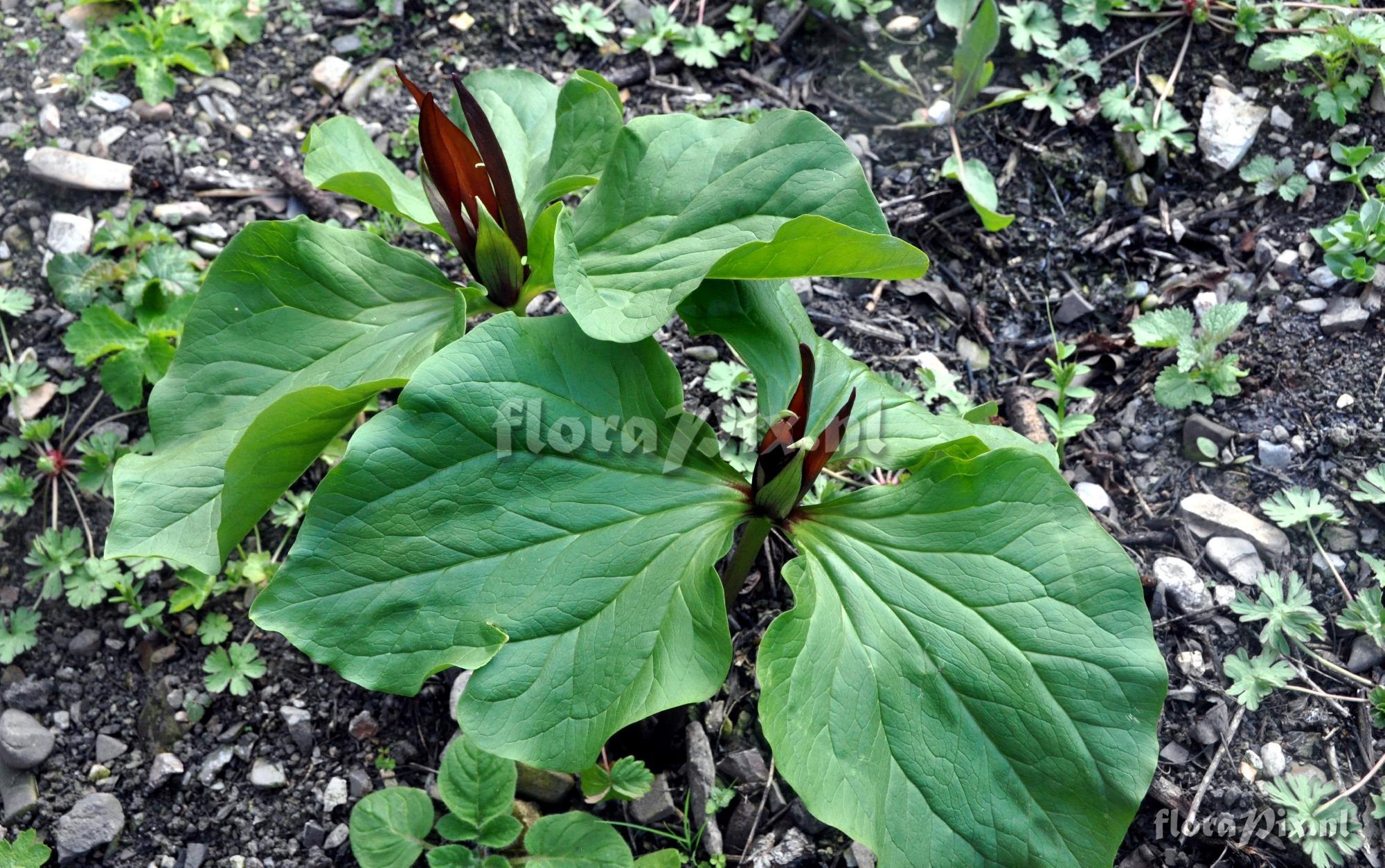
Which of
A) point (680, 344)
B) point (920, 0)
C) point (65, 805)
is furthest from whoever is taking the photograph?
point (920, 0)

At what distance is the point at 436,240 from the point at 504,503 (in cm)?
167

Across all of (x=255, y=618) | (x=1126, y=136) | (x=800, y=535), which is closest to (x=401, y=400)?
(x=255, y=618)

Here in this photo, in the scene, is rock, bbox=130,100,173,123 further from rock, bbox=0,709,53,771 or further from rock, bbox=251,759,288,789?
rock, bbox=251,759,288,789

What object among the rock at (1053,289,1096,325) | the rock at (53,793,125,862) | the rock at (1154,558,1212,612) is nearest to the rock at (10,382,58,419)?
the rock at (53,793,125,862)

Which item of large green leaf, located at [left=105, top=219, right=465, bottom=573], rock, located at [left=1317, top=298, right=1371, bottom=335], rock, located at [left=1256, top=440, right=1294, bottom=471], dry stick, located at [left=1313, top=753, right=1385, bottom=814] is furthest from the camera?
rock, located at [left=1317, top=298, right=1371, bottom=335]

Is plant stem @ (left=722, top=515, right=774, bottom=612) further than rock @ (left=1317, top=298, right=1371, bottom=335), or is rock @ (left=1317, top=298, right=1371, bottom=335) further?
rock @ (left=1317, top=298, right=1371, bottom=335)

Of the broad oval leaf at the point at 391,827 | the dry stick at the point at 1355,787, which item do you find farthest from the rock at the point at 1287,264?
the broad oval leaf at the point at 391,827

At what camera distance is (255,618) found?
1890mm

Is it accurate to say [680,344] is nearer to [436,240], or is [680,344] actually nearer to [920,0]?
[436,240]

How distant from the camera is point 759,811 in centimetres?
241

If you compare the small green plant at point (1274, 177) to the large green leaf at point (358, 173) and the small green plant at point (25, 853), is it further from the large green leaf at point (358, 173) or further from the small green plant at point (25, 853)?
the small green plant at point (25, 853)

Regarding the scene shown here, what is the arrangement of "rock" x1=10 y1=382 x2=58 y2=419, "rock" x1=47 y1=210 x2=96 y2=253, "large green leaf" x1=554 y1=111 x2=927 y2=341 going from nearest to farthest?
"large green leaf" x1=554 y1=111 x2=927 y2=341 → "rock" x1=10 y1=382 x2=58 y2=419 → "rock" x1=47 y1=210 x2=96 y2=253

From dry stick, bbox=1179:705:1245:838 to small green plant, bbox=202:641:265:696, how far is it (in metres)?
2.35

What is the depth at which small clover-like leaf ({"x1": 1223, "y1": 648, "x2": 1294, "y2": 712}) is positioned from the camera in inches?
94.9
